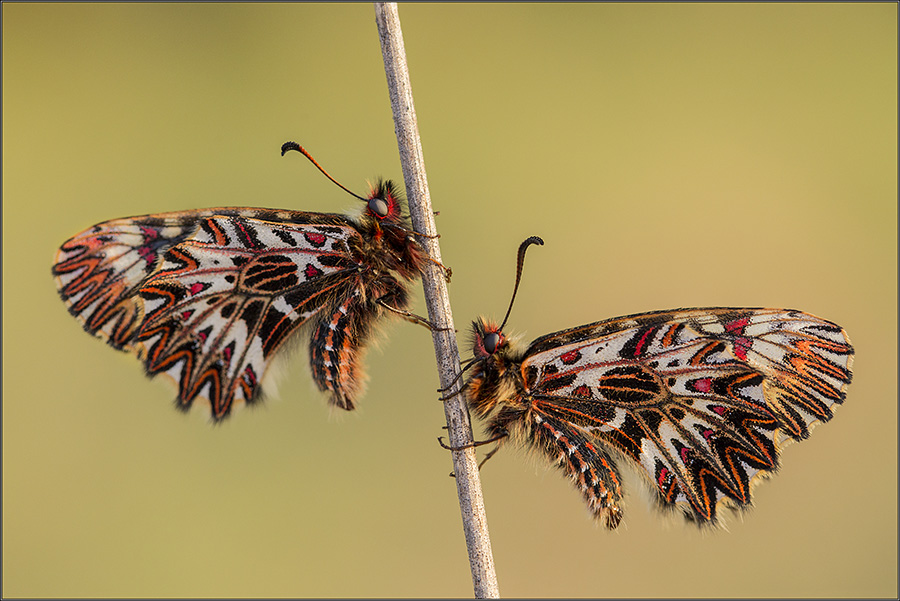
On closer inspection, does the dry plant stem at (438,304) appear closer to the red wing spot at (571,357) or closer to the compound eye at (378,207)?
the compound eye at (378,207)

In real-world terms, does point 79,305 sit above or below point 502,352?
above

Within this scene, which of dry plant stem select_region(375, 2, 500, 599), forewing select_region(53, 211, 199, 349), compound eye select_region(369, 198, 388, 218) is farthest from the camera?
forewing select_region(53, 211, 199, 349)

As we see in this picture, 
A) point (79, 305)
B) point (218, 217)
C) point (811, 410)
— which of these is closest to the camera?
point (811, 410)

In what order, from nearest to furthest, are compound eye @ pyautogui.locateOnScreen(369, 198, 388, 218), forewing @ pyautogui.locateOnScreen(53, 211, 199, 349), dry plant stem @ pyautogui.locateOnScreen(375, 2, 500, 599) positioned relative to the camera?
dry plant stem @ pyautogui.locateOnScreen(375, 2, 500, 599) < compound eye @ pyautogui.locateOnScreen(369, 198, 388, 218) < forewing @ pyautogui.locateOnScreen(53, 211, 199, 349)

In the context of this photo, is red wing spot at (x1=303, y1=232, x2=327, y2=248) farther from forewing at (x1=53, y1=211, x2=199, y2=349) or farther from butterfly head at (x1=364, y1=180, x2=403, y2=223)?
forewing at (x1=53, y1=211, x2=199, y2=349)

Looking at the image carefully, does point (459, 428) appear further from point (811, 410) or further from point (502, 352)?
point (811, 410)

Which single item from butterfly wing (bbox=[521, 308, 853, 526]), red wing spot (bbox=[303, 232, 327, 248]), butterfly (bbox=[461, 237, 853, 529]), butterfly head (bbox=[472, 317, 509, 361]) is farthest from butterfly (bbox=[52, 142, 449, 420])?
A: butterfly wing (bbox=[521, 308, 853, 526])

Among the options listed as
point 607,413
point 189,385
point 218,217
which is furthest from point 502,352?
point 189,385

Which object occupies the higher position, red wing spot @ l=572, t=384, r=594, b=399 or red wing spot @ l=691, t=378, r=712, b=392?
red wing spot @ l=691, t=378, r=712, b=392
